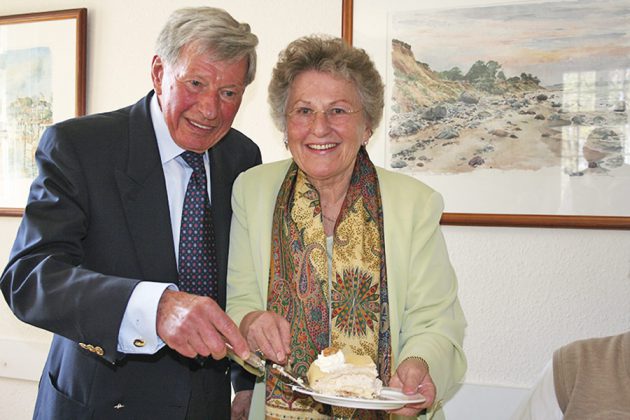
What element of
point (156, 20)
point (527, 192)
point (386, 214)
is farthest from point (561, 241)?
point (156, 20)

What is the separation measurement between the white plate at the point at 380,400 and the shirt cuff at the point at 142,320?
0.39 metres

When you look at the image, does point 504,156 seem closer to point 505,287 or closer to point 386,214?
point 505,287

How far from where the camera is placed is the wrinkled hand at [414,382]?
1543mm

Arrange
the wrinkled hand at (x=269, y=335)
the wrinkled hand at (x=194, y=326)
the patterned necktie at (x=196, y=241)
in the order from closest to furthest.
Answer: the wrinkled hand at (x=194, y=326), the wrinkled hand at (x=269, y=335), the patterned necktie at (x=196, y=241)

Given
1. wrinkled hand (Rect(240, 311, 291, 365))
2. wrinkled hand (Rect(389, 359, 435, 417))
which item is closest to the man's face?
wrinkled hand (Rect(240, 311, 291, 365))

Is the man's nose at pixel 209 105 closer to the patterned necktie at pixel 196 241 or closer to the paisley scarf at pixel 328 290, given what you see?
the patterned necktie at pixel 196 241

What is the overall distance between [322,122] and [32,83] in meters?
2.09

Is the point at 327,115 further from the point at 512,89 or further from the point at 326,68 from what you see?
the point at 512,89

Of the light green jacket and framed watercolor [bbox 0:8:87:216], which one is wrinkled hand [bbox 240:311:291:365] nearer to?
the light green jacket

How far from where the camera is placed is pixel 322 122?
73.0 inches

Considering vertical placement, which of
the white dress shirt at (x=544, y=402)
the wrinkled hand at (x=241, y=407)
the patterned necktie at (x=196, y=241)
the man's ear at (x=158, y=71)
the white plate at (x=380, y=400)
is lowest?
the wrinkled hand at (x=241, y=407)

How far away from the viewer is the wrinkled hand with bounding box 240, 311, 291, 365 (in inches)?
64.6

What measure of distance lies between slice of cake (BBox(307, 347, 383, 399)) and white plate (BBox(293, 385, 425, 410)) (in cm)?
3

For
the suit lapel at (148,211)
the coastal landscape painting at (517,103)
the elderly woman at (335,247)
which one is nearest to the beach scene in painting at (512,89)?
the coastal landscape painting at (517,103)
